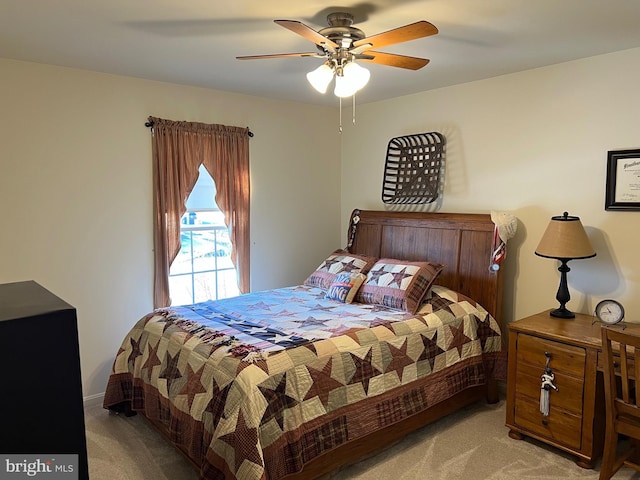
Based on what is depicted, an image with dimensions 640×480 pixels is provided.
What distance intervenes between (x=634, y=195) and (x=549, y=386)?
1.28 metres

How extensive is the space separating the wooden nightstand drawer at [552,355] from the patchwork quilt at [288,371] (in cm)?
44

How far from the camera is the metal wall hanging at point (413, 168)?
12.8 ft

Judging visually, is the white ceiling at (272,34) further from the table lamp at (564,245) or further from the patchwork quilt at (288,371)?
the patchwork quilt at (288,371)

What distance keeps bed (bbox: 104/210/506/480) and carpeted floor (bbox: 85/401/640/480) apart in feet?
0.36

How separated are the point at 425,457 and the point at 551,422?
30.2 inches

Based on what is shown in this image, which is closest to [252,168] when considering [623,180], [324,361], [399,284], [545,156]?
[399,284]

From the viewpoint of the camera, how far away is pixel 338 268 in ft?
12.6

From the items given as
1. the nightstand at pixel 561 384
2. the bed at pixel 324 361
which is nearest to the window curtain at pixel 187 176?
the bed at pixel 324 361

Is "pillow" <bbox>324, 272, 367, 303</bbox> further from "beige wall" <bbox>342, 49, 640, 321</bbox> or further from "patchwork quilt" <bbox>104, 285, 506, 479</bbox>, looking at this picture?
"beige wall" <bbox>342, 49, 640, 321</bbox>

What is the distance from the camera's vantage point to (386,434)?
272 cm

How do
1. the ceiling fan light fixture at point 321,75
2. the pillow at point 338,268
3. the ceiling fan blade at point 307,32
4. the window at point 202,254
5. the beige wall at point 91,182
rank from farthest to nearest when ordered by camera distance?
the window at point 202,254 → the pillow at point 338,268 → the beige wall at point 91,182 → the ceiling fan light fixture at point 321,75 → the ceiling fan blade at point 307,32

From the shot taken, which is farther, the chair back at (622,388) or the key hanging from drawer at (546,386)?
the key hanging from drawer at (546,386)

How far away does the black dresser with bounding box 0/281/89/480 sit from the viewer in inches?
30.3

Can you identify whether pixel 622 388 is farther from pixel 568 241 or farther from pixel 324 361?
pixel 324 361
